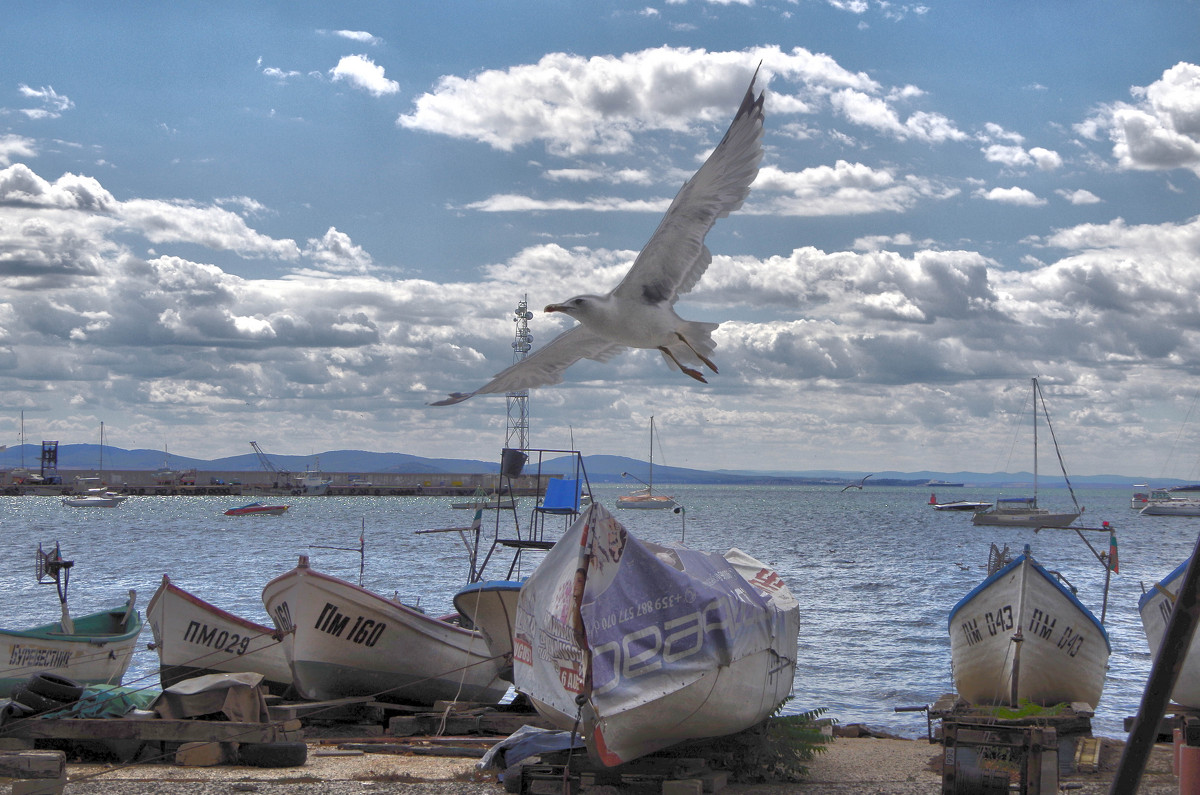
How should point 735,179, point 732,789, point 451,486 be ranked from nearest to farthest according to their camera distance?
point 735,179 < point 732,789 < point 451,486

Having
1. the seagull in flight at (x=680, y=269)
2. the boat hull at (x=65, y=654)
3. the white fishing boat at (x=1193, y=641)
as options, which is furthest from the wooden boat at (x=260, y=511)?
the seagull in flight at (x=680, y=269)

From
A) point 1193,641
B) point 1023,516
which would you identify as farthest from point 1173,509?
point 1193,641

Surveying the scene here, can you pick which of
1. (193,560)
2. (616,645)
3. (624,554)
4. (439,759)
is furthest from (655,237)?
(193,560)

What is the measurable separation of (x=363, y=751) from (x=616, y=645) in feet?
14.3

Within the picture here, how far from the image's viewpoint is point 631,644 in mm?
7578

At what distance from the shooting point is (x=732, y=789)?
8.67 meters

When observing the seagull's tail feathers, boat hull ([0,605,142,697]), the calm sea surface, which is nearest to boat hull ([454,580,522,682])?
the calm sea surface

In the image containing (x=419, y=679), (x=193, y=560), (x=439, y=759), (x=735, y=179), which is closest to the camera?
(x=735, y=179)

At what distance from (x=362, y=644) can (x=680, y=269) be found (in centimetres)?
717

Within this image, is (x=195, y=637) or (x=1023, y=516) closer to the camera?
(x=195, y=637)

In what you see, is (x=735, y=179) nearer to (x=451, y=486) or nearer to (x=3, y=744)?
(x=3, y=744)

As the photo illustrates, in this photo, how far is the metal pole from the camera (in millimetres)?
3811

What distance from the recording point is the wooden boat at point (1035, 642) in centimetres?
1245

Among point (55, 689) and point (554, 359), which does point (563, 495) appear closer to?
point (554, 359)
